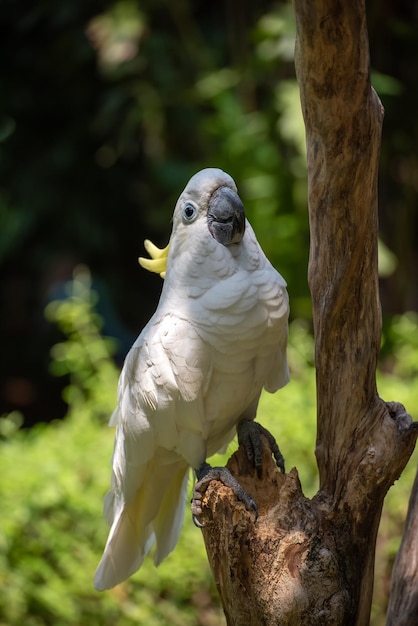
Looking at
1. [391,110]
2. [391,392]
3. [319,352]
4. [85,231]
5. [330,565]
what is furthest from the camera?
[85,231]

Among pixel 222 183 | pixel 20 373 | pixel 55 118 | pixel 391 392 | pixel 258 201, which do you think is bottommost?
pixel 222 183

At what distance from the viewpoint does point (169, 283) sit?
1546 mm

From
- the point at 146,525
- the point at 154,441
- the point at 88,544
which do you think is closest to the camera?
the point at 154,441

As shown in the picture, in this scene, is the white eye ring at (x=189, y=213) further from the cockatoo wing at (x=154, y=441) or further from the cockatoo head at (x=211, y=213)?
the cockatoo wing at (x=154, y=441)

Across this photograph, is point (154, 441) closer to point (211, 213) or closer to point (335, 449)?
point (335, 449)

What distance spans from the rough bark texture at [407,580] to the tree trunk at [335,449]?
0.09 meters

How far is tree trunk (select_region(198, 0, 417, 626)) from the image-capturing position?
1396 mm

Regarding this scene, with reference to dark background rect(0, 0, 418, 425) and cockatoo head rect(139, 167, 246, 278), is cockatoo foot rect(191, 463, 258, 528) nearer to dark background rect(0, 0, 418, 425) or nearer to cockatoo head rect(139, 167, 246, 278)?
cockatoo head rect(139, 167, 246, 278)

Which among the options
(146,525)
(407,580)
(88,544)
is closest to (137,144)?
(88,544)

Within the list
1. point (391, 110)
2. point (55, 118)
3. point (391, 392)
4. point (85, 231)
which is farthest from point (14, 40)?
point (391, 392)

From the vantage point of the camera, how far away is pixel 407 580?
158cm

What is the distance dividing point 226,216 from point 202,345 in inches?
9.4

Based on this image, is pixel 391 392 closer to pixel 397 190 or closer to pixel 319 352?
pixel 319 352

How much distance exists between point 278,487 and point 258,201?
2.57 m
